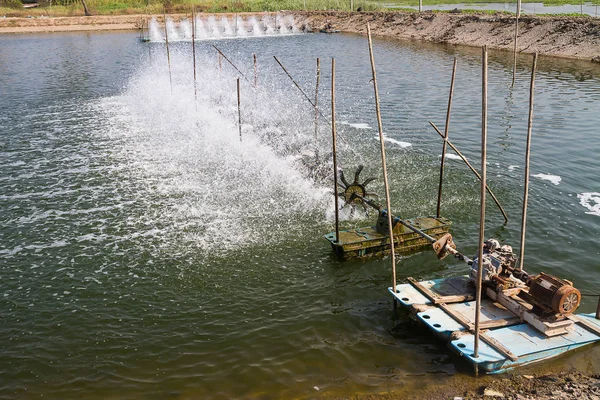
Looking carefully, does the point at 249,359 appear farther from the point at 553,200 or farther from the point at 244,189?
the point at 553,200

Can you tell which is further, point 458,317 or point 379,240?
point 379,240

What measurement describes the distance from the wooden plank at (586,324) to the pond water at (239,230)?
0.55m

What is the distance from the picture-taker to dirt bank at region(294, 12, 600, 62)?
44.9 m

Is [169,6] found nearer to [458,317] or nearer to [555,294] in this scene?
[458,317]

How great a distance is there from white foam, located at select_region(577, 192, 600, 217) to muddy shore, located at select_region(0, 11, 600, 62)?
29104 mm

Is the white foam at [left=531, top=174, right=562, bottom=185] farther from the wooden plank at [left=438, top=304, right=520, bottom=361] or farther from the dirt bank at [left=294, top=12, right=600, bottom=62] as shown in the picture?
the dirt bank at [left=294, top=12, right=600, bottom=62]

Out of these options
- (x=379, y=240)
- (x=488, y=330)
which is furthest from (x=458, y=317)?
(x=379, y=240)

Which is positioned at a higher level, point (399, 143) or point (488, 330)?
point (399, 143)

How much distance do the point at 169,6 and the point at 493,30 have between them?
6007 cm

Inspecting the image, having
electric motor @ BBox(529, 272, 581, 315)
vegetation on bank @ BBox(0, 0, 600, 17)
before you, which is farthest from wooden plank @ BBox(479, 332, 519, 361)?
vegetation on bank @ BBox(0, 0, 600, 17)

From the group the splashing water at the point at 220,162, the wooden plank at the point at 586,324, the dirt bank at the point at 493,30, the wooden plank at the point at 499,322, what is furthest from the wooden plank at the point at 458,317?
the dirt bank at the point at 493,30

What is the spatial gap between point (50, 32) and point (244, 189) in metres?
74.4

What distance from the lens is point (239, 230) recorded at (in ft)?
55.3

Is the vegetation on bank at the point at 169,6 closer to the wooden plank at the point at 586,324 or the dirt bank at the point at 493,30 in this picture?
the dirt bank at the point at 493,30
